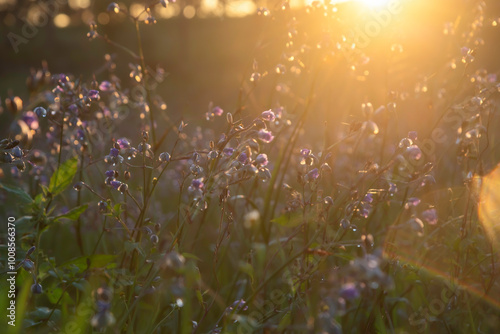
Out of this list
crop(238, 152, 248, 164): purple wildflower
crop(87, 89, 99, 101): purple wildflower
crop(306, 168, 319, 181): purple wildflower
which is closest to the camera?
crop(238, 152, 248, 164): purple wildflower

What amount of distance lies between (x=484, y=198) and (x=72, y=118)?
6.71 feet

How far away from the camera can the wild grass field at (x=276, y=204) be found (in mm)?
1744

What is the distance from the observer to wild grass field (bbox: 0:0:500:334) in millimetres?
Answer: 1744

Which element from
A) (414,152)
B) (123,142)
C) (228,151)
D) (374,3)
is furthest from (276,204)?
(374,3)

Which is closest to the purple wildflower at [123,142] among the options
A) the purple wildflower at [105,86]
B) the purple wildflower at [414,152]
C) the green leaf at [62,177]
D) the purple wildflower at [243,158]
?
the green leaf at [62,177]

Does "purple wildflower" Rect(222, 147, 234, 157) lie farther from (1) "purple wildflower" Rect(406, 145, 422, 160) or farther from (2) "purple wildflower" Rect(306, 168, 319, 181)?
(1) "purple wildflower" Rect(406, 145, 422, 160)

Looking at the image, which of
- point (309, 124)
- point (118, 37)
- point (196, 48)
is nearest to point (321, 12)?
point (309, 124)

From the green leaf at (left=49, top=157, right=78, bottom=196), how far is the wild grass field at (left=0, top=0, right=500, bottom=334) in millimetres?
11

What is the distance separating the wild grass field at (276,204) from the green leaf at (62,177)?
1cm

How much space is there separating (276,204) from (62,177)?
48.2 inches

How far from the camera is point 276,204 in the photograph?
2.87 m

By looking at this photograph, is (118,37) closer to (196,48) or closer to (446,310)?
(196,48)

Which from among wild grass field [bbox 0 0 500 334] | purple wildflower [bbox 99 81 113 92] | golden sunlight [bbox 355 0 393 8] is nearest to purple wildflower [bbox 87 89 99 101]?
wild grass field [bbox 0 0 500 334]

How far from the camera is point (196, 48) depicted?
23.5m
